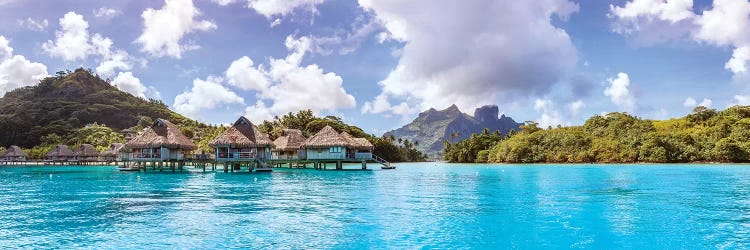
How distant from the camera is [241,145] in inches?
1753

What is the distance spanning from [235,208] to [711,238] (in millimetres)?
13801

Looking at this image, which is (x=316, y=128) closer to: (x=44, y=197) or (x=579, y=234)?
(x=44, y=197)

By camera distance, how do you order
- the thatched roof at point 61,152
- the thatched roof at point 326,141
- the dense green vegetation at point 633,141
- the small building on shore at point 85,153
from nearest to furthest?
the thatched roof at point 326,141 → the dense green vegetation at point 633,141 → the thatched roof at point 61,152 → the small building on shore at point 85,153

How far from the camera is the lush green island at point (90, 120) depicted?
3600 inches

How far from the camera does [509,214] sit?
1616 centimetres

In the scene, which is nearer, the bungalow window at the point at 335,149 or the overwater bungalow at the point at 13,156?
the bungalow window at the point at 335,149

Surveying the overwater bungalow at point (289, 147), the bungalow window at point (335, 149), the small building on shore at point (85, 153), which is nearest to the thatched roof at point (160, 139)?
the overwater bungalow at point (289, 147)

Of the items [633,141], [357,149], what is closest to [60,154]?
[357,149]

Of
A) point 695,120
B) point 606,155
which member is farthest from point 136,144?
point 695,120

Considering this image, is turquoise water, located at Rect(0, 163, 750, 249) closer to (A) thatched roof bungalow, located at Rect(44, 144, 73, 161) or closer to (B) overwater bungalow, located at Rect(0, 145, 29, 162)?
(A) thatched roof bungalow, located at Rect(44, 144, 73, 161)

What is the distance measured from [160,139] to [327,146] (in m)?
14.7

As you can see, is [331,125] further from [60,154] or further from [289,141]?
[60,154]

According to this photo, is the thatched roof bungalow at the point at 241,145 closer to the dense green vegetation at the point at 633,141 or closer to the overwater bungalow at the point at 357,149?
the overwater bungalow at the point at 357,149

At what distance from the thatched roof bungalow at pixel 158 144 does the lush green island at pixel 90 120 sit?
17593mm
